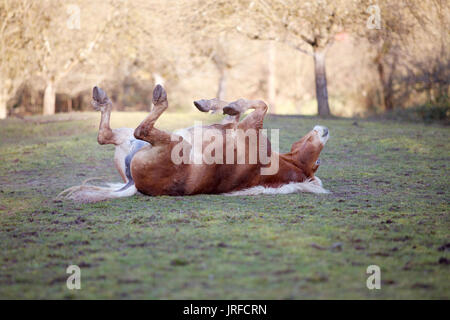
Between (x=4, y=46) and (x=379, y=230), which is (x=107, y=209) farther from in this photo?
(x=4, y=46)

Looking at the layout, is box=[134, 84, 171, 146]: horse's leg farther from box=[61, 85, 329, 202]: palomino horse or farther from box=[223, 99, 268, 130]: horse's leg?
box=[223, 99, 268, 130]: horse's leg

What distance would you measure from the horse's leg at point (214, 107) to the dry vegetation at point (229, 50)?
8526mm

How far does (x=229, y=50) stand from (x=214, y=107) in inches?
804

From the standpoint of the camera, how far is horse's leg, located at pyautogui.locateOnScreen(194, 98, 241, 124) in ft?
16.3

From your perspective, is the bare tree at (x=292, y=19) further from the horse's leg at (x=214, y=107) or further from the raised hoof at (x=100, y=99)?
the raised hoof at (x=100, y=99)

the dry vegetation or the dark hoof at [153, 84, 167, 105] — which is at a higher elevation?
the dry vegetation

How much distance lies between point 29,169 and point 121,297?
5448 mm

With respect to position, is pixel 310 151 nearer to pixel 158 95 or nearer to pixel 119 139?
pixel 158 95

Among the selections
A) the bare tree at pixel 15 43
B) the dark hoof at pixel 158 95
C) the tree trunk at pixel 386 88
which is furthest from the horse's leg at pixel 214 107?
the bare tree at pixel 15 43

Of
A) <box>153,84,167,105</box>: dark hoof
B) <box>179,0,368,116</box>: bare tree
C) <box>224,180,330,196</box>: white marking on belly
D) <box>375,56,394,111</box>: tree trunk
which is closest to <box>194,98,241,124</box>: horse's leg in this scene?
<box>153,84,167,105</box>: dark hoof

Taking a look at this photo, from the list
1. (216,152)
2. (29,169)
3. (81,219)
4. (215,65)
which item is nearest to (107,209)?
(81,219)

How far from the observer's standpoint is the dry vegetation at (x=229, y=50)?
13391 mm

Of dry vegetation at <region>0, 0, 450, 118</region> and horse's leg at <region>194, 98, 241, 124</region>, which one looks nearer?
horse's leg at <region>194, 98, 241, 124</region>

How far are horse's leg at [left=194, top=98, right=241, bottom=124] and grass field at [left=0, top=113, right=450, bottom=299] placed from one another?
78cm
